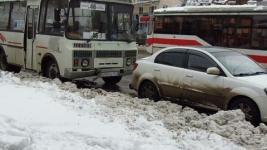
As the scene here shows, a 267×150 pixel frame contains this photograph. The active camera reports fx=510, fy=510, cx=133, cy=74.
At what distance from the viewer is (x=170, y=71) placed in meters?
11.5

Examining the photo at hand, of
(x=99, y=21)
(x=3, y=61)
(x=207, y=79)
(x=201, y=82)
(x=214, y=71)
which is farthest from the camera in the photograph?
(x=3, y=61)

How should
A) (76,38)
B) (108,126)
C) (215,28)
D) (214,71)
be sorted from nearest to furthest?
(108,126)
(214,71)
(76,38)
(215,28)

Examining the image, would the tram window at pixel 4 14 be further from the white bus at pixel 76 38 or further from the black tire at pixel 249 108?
the black tire at pixel 249 108

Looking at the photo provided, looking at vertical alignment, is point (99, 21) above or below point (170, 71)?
above

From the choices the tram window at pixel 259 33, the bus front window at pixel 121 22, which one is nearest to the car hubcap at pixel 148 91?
the bus front window at pixel 121 22

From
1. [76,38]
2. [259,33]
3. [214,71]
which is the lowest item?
[214,71]

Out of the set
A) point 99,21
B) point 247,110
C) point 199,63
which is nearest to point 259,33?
point 99,21

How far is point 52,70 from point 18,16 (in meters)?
3.15

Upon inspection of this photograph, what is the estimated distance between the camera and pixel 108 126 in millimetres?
7238

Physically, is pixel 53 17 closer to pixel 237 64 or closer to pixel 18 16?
pixel 18 16

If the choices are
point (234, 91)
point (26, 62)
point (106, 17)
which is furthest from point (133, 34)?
point (234, 91)

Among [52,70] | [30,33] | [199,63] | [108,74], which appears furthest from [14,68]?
[199,63]

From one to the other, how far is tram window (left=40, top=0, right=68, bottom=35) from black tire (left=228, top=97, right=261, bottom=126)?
5802 mm

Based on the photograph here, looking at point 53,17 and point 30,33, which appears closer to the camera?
point 53,17
